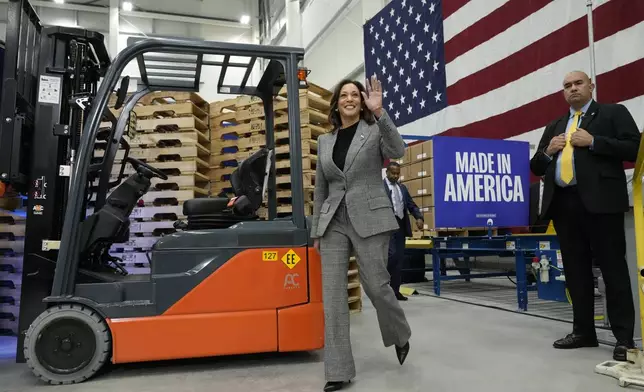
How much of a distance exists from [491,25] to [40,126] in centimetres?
744

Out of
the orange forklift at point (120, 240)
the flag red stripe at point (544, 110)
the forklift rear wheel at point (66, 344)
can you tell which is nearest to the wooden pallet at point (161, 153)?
the orange forklift at point (120, 240)

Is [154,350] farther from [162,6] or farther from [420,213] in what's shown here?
[162,6]

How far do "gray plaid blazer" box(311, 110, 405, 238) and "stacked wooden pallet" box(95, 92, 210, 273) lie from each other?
2.63 meters

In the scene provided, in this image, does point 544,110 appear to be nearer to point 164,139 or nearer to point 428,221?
point 428,221

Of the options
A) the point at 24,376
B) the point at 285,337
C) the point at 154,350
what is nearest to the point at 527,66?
the point at 285,337

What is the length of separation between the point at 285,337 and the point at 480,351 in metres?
1.50

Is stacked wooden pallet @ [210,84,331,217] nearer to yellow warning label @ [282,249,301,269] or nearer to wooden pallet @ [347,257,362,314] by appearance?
wooden pallet @ [347,257,362,314]

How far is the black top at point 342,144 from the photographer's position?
2.93m

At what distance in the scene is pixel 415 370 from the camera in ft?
10.4

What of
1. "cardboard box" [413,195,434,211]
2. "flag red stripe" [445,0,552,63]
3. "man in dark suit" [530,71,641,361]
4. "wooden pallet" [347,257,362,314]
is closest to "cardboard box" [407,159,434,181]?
"cardboard box" [413,195,434,211]

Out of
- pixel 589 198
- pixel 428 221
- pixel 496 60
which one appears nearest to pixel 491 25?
pixel 496 60

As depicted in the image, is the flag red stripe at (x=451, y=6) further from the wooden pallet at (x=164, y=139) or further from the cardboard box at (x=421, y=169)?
the wooden pallet at (x=164, y=139)

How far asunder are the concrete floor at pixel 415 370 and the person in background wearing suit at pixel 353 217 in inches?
12.3

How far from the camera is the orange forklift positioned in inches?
122
